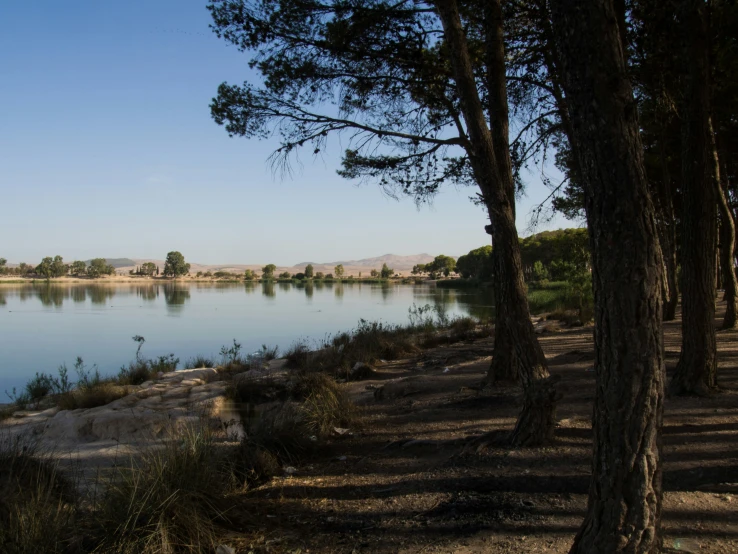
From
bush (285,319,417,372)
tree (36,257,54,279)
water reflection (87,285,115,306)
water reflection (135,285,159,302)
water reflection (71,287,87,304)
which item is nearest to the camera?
bush (285,319,417,372)

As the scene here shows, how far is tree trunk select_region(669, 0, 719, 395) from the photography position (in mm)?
4855

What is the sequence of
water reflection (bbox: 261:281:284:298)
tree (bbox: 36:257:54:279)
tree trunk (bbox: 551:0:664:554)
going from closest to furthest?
tree trunk (bbox: 551:0:664:554) < water reflection (bbox: 261:281:284:298) < tree (bbox: 36:257:54:279)

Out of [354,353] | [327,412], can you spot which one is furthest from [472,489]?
[354,353]

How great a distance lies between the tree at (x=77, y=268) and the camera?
300 feet

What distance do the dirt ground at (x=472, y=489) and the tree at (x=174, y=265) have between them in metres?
111

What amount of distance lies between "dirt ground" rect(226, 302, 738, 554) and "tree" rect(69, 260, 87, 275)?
101m

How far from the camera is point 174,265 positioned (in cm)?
10800

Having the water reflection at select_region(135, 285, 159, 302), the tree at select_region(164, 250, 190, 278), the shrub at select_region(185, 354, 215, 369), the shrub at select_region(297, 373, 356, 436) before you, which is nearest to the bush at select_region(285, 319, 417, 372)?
the shrub at select_region(185, 354, 215, 369)

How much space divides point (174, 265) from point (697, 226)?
369 feet

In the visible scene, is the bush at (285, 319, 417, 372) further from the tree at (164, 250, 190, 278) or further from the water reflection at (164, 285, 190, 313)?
the tree at (164, 250, 190, 278)

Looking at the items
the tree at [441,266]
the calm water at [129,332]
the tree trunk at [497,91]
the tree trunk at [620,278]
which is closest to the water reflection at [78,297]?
the calm water at [129,332]

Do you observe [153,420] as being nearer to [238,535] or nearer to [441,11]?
[238,535]

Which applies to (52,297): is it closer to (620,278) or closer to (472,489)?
(472,489)

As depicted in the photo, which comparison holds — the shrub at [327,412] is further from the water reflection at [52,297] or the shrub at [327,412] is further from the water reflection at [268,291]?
the water reflection at [268,291]
